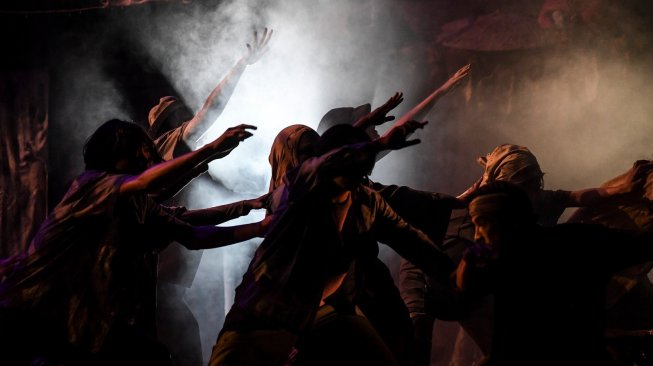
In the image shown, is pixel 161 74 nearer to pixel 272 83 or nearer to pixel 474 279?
pixel 272 83

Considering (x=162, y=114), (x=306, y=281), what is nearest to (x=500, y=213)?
(x=306, y=281)

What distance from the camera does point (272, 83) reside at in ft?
24.6

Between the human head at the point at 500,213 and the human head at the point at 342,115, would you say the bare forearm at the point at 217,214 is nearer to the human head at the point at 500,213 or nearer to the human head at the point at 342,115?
the human head at the point at 500,213

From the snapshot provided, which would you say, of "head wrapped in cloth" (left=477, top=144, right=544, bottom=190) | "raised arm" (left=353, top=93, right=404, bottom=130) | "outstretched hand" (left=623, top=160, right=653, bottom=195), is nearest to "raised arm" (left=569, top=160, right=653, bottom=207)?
"outstretched hand" (left=623, top=160, right=653, bottom=195)

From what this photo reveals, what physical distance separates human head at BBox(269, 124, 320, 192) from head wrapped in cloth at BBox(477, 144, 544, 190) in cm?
175

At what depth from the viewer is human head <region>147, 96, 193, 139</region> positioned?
6.63 m

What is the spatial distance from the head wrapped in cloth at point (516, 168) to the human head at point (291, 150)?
175 centimetres

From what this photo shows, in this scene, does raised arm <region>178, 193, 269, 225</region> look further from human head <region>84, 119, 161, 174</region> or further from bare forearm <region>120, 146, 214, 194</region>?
bare forearm <region>120, 146, 214, 194</region>

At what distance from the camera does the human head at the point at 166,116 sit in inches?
261

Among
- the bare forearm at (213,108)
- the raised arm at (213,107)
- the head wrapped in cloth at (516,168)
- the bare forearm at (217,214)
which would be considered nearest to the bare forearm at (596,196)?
the head wrapped in cloth at (516,168)

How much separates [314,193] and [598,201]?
2755 millimetres

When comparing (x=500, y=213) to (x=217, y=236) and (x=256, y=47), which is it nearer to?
(x=217, y=236)

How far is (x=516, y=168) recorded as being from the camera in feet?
17.6

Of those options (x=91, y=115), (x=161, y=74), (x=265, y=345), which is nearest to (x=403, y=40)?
(x=161, y=74)
